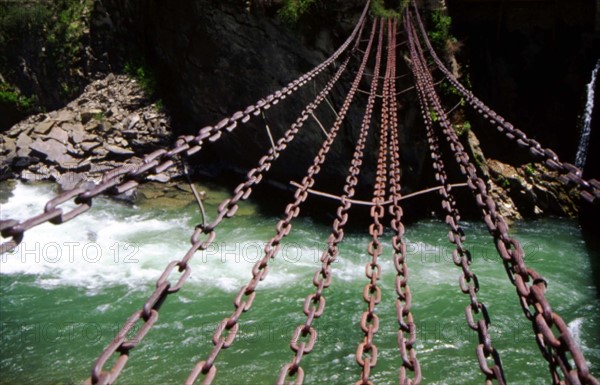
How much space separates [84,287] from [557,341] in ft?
22.9

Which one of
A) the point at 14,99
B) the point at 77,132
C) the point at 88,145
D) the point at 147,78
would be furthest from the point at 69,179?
the point at 14,99

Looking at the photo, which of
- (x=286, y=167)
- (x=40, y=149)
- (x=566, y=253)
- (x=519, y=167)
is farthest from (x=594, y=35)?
(x=40, y=149)

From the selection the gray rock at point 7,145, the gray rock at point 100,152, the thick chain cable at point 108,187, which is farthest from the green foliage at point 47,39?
the thick chain cable at point 108,187

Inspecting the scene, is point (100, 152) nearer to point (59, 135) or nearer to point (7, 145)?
point (59, 135)

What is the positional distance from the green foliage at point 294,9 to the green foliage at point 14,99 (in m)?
11.1

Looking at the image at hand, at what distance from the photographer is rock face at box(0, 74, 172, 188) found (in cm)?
1191

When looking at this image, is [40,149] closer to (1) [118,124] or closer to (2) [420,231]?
(1) [118,124]

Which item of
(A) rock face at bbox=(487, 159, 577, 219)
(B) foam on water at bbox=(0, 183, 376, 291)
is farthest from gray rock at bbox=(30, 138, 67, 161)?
(A) rock face at bbox=(487, 159, 577, 219)

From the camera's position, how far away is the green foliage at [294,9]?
8.73 meters

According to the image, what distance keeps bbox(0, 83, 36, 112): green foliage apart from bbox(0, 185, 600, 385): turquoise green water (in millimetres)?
8627

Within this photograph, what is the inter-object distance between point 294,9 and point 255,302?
19.4 ft

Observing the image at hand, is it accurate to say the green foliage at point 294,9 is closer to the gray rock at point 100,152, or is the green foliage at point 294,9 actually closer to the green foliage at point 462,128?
the green foliage at point 462,128

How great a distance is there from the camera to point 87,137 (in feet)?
41.4

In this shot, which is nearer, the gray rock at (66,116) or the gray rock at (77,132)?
the gray rock at (77,132)
